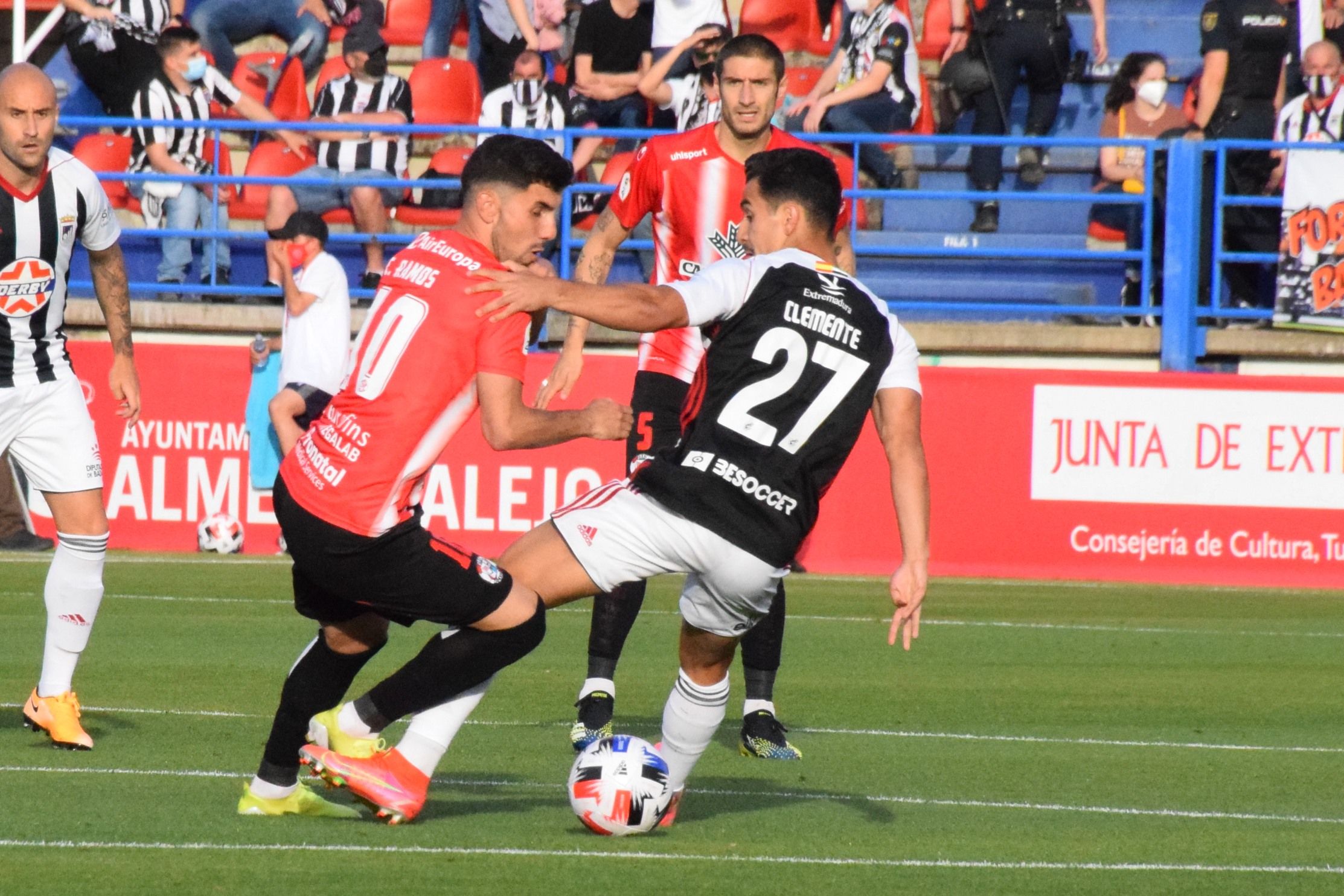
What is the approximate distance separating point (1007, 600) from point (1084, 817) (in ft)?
22.1

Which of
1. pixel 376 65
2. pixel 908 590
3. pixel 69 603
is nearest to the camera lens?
pixel 908 590

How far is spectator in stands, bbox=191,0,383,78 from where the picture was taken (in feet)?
57.3

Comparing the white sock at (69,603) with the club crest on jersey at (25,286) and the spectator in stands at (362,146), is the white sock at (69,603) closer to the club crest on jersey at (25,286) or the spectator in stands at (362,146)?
the club crest on jersey at (25,286)

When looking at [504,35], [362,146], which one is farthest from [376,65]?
[504,35]

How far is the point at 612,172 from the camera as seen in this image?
15883 mm

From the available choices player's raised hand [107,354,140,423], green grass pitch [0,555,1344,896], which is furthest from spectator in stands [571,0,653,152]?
player's raised hand [107,354,140,423]

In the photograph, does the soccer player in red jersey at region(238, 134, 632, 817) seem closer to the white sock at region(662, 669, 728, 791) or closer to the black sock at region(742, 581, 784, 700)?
the white sock at region(662, 669, 728, 791)

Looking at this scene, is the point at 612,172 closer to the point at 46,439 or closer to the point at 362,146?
the point at 362,146

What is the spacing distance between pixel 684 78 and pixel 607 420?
36.2ft

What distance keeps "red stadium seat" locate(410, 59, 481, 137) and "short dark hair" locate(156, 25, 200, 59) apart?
1952 mm

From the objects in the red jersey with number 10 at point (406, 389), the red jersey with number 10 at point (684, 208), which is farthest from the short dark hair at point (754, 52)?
the red jersey with number 10 at point (406, 389)

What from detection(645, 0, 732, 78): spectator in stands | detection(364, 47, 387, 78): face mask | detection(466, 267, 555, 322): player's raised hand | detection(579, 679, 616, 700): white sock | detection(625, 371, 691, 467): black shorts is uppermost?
detection(645, 0, 732, 78): spectator in stands

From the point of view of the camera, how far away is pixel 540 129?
15188mm

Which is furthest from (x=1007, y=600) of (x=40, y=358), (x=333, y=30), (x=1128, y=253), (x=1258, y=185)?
(x=333, y=30)
